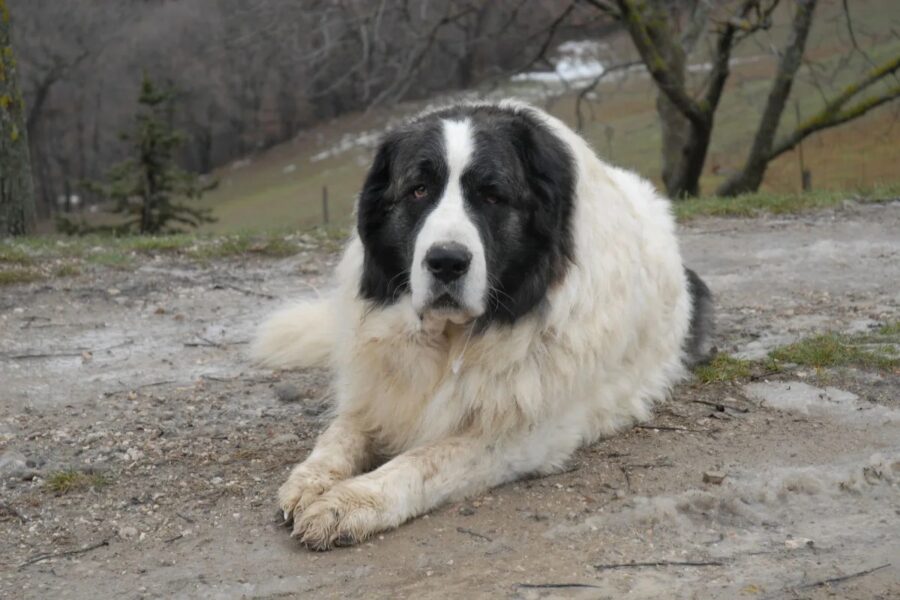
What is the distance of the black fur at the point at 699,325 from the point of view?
16.2ft

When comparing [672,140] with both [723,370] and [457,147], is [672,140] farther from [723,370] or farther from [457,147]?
[457,147]

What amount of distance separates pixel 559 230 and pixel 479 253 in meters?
0.50

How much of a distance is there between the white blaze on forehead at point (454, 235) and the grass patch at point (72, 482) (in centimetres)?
140

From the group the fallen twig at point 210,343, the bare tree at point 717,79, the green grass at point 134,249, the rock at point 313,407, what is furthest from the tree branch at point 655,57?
the rock at point 313,407

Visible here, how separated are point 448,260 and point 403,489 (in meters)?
0.79

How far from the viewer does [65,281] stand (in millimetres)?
7328

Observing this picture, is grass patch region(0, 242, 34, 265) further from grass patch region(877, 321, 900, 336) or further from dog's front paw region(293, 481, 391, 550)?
grass patch region(877, 321, 900, 336)

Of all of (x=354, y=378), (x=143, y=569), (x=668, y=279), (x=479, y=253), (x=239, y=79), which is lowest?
(x=143, y=569)

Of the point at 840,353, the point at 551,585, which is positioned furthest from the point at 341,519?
the point at 840,353

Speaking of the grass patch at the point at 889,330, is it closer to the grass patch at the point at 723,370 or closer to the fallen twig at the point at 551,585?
the grass patch at the point at 723,370

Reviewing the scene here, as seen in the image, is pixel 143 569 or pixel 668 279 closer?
pixel 143 569

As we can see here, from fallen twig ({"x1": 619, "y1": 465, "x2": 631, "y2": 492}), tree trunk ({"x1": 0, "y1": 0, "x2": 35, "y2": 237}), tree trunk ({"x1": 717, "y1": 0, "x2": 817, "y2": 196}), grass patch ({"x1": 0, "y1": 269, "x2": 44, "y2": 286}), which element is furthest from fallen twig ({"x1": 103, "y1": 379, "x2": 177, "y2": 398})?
tree trunk ({"x1": 717, "y1": 0, "x2": 817, "y2": 196})

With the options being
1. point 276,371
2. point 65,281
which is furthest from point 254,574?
point 65,281

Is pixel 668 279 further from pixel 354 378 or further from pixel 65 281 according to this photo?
pixel 65 281
